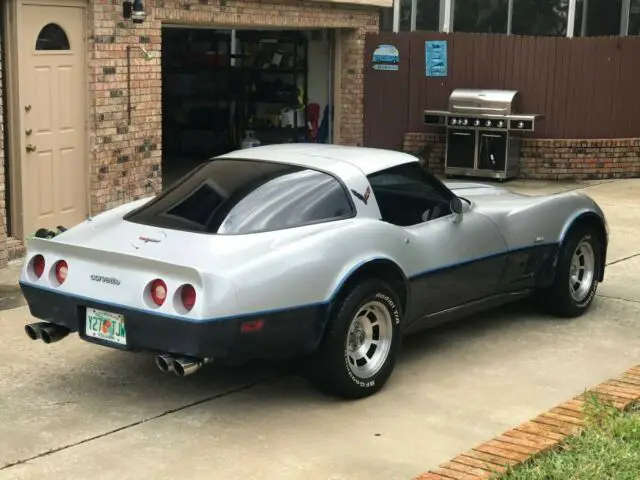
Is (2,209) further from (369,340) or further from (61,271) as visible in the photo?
(369,340)

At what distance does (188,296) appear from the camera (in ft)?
17.0

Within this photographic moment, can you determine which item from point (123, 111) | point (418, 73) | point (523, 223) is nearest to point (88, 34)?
point (123, 111)

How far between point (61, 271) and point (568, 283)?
12.0 ft

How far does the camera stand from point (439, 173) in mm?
15961

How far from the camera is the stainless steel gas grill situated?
14750mm

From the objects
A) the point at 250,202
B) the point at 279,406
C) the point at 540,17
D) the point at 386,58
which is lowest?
the point at 279,406

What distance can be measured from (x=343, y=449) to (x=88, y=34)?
6274 mm

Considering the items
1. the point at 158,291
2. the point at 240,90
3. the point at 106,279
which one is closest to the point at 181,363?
the point at 158,291

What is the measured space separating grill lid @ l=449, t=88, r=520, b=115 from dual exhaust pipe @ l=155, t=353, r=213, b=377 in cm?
1035

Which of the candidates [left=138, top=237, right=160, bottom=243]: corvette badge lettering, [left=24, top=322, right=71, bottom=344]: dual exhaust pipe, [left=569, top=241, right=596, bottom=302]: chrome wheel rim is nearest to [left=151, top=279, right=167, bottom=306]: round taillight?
[left=138, top=237, right=160, bottom=243]: corvette badge lettering

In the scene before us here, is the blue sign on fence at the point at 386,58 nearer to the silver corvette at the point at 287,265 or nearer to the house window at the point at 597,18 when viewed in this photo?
the house window at the point at 597,18

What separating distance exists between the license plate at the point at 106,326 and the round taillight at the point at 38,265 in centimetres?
48

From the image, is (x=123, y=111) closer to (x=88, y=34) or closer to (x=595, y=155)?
(x=88, y=34)

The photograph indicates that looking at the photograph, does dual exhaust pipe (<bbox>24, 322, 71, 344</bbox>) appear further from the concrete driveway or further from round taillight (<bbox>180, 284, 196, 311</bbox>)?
round taillight (<bbox>180, 284, 196, 311</bbox>)
